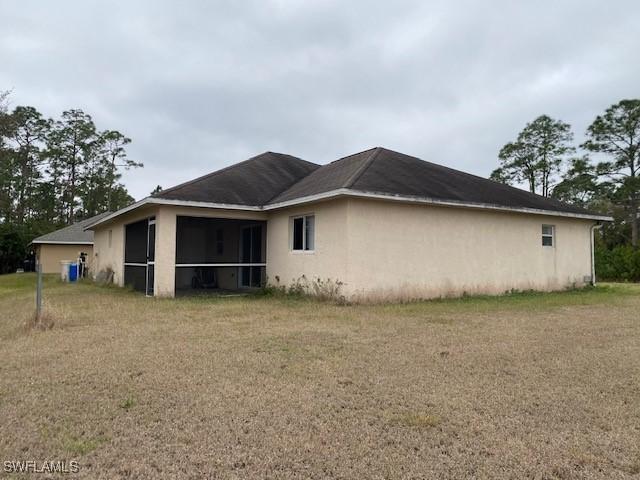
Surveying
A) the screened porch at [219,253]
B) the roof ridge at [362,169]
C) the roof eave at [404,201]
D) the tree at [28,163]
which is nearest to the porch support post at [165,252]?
the screened porch at [219,253]

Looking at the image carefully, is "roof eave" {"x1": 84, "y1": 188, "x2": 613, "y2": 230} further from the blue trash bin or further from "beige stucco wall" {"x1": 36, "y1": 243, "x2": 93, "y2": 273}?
"beige stucco wall" {"x1": 36, "y1": 243, "x2": 93, "y2": 273}

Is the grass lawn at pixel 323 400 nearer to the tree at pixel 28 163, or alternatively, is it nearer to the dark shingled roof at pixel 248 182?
the dark shingled roof at pixel 248 182

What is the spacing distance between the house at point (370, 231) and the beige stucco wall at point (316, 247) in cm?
3

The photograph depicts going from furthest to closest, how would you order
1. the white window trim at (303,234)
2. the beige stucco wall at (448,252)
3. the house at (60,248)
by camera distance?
the house at (60,248) → the white window trim at (303,234) → the beige stucco wall at (448,252)

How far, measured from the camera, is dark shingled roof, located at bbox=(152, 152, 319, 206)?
12180mm

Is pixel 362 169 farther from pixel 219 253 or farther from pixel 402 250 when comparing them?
pixel 219 253

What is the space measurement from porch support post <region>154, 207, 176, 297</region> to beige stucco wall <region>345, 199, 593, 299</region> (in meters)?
4.97

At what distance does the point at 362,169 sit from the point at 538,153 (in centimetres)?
2886

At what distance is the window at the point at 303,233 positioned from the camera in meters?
11.8

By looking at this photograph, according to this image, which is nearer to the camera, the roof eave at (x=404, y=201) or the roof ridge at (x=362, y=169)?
the roof eave at (x=404, y=201)

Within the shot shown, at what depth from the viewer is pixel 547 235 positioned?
14695mm

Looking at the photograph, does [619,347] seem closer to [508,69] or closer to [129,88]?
[508,69]

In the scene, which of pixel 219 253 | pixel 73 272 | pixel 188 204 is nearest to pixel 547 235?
pixel 188 204

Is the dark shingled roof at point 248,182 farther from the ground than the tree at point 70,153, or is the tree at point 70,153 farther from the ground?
the tree at point 70,153
